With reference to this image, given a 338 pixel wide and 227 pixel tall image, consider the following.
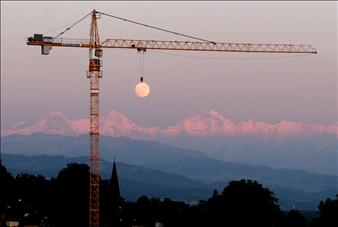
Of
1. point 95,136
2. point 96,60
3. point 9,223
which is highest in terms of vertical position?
point 96,60

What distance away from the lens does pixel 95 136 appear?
18975cm

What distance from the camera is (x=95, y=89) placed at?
191 metres

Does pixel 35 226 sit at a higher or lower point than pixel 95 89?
lower

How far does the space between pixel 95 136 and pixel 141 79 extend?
124 ft

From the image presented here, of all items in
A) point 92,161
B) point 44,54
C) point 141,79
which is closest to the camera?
point 141,79

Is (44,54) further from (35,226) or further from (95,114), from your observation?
(35,226)

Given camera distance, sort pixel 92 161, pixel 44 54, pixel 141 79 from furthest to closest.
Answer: pixel 44 54 < pixel 92 161 < pixel 141 79

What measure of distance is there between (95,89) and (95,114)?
5.04m

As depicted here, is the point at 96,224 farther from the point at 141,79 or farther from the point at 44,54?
the point at 141,79

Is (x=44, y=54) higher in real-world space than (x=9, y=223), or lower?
higher

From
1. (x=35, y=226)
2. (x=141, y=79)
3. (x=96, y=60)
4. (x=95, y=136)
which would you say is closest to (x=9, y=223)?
(x=35, y=226)

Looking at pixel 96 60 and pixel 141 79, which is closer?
pixel 141 79

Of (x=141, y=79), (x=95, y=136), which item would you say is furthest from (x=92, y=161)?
(x=141, y=79)

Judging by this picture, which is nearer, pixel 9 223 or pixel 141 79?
pixel 141 79
